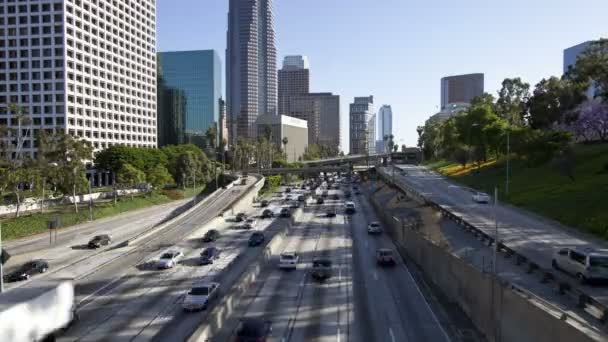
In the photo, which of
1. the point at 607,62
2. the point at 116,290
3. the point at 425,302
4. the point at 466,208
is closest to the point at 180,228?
the point at 116,290

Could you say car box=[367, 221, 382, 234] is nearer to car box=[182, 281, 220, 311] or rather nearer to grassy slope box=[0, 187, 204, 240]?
car box=[182, 281, 220, 311]

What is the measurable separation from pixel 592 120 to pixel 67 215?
8658cm

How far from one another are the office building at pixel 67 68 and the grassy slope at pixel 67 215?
26.7 meters

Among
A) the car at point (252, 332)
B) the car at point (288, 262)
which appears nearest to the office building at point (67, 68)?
the car at point (288, 262)

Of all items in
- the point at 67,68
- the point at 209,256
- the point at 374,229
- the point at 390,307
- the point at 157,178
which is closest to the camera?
the point at 390,307

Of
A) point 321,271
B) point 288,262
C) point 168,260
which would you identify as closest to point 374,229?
point 288,262

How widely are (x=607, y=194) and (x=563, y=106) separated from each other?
Answer: 51.8 m

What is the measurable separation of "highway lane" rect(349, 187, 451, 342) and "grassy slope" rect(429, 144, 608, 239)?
17.3 m

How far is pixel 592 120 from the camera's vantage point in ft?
300

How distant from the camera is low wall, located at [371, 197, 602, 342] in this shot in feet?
62.4

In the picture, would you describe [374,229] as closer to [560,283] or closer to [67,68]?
[560,283]

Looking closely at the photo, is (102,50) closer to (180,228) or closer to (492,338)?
(180,228)

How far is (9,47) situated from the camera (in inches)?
4887

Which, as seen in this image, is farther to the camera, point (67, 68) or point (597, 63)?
point (67, 68)
